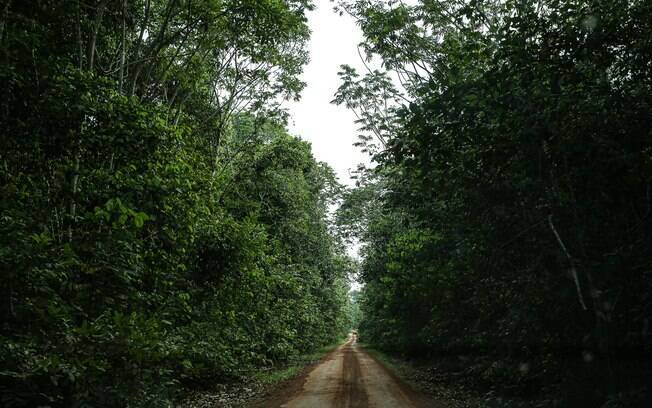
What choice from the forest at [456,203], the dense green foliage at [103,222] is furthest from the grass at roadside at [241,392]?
the forest at [456,203]

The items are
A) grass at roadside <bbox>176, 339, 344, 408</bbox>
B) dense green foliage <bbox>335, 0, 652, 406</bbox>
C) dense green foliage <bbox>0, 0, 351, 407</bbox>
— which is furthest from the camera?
grass at roadside <bbox>176, 339, 344, 408</bbox>

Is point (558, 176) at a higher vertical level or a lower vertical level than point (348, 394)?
higher

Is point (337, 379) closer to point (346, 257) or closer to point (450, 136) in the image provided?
point (450, 136)

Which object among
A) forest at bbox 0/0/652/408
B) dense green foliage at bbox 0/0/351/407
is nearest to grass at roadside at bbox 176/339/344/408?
dense green foliage at bbox 0/0/351/407

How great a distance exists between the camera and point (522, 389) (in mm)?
9477

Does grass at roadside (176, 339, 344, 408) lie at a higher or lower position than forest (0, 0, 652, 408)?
lower

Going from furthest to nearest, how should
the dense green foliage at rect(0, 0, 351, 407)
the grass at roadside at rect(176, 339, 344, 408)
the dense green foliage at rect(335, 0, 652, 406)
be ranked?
the grass at roadside at rect(176, 339, 344, 408), the dense green foliage at rect(335, 0, 652, 406), the dense green foliage at rect(0, 0, 351, 407)

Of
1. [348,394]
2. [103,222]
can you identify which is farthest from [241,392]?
[103,222]

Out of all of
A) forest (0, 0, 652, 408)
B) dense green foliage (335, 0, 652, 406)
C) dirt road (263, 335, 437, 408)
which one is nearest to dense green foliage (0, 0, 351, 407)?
forest (0, 0, 652, 408)

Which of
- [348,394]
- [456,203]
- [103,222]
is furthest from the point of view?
[348,394]

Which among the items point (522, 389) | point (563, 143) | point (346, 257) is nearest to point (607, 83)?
point (563, 143)

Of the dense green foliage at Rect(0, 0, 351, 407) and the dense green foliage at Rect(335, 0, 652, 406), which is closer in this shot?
the dense green foliage at Rect(0, 0, 351, 407)

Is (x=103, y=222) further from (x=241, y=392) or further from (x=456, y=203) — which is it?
(x=241, y=392)

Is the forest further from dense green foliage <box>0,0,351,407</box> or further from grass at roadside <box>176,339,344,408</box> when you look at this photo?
grass at roadside <box>176,339,344,408</box>
